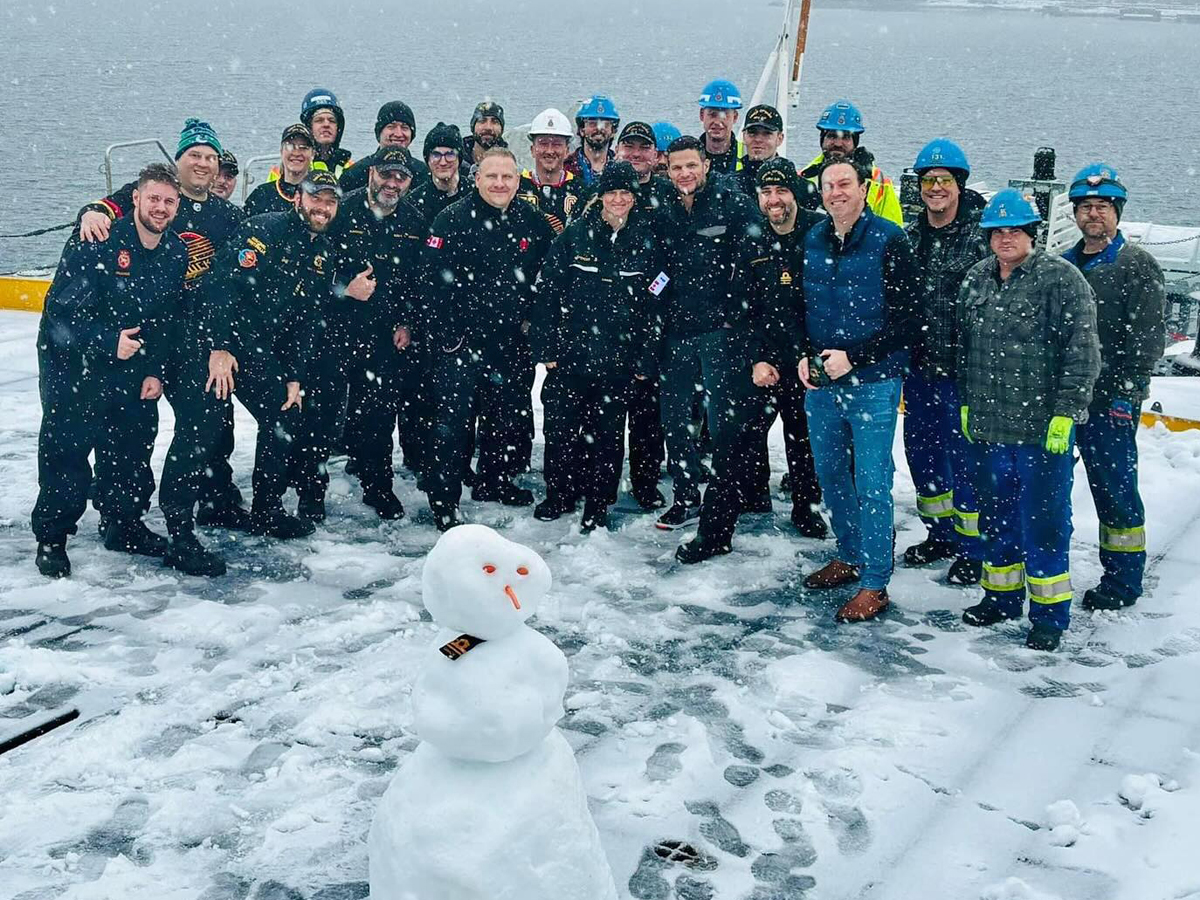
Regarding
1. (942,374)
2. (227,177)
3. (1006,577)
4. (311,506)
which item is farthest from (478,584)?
(227,177)

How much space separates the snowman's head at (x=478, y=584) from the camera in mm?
Result: 3049

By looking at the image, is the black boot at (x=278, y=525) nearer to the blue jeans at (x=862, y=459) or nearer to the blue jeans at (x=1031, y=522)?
the blue jeans at (x=862, y=459)

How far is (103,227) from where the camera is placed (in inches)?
231

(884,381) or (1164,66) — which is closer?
(884,381)

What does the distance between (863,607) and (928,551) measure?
934 millimetres

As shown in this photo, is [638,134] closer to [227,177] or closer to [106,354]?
[227,177]

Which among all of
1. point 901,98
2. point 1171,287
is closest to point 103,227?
point 1171,287

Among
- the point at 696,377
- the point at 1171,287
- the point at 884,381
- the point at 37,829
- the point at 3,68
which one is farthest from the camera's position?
the point at 3,68

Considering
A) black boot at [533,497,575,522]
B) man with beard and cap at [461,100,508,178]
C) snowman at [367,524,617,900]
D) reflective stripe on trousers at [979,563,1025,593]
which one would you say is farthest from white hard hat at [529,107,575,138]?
snowman at [367,524,617,900]

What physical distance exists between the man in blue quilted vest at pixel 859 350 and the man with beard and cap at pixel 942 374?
0.16 meters

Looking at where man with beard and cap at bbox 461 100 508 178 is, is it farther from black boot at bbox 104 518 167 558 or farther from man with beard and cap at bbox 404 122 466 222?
black boot at bbox 104 518 167 558

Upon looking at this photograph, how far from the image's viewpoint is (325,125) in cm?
819

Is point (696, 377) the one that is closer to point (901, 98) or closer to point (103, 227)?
point (103, 227)

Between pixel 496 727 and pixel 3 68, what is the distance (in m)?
126
